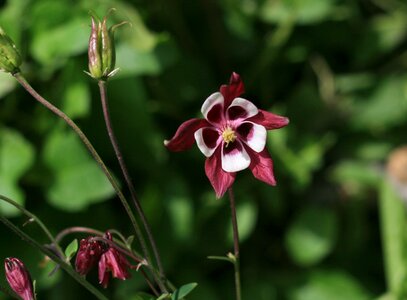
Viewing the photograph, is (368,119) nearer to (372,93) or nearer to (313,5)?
(372,93)

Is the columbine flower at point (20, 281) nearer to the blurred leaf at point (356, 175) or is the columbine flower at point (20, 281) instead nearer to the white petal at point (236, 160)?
the white petal at point (236, 160)

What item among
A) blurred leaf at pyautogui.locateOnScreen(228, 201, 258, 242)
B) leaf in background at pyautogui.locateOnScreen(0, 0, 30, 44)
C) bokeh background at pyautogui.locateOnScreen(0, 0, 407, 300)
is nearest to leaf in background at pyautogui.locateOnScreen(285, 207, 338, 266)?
bokeh background at pyautogui.locateOnScreen(0, 0, 407, 300)

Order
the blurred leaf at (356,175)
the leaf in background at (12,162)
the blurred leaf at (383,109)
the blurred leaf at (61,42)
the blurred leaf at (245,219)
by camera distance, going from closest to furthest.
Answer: the leaf in background at (12,162), the blurred leaf at (61,42), the blurred leaf at (245,219), the blurred leaf at (356,175), the blurred leaf at (383,109)

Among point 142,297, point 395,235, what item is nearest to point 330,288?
point 395,235

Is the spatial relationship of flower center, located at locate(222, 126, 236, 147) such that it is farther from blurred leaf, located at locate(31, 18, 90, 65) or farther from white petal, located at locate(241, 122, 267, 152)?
blurred leaf, located at locate(31, 18, 90, 65)

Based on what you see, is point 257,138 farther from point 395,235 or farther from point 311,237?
point 311,237

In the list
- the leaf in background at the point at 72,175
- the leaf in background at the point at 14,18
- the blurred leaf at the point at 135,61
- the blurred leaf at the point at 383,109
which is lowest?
the blurred leaf at the point at 383,109

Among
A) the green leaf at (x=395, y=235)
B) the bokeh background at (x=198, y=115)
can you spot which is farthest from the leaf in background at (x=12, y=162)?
the green leaf at (x=395, y=235)
